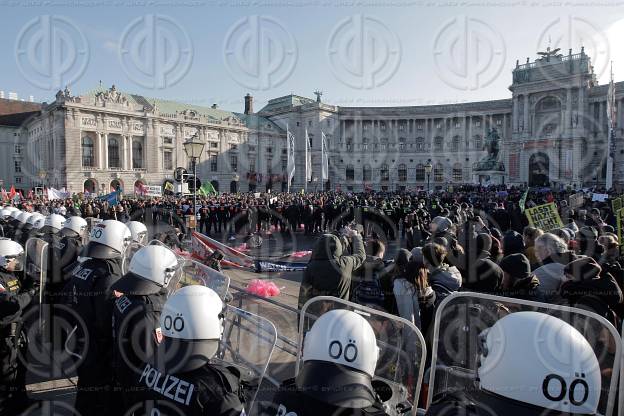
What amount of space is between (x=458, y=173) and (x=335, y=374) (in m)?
77.2

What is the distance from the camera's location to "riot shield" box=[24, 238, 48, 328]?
5148mm

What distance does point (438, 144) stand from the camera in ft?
257

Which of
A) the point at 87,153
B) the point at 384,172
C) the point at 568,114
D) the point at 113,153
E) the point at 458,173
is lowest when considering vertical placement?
the point at 458,173

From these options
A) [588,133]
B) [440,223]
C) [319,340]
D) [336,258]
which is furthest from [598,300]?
[588,133]

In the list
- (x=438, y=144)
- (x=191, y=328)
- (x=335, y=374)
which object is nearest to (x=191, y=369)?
(x=191, y=328)

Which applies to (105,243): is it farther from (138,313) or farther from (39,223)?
(39,223)

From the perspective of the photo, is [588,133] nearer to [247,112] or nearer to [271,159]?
[271,159]

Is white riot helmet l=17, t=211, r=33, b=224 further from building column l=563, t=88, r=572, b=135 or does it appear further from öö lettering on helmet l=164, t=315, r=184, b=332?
building column l=563, t=88, r=572, b=135

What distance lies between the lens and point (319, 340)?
206 cm

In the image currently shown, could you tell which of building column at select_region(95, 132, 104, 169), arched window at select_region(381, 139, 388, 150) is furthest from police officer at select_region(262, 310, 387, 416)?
arched window at select_region(381, 139, 388, 150)

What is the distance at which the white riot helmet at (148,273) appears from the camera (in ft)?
10.9

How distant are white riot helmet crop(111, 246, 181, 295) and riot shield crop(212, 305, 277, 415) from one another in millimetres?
641

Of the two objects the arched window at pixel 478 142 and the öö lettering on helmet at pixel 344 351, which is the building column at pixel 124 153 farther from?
the öö lettering on helmet at pixel 344 351

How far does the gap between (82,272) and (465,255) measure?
15.2 feet
